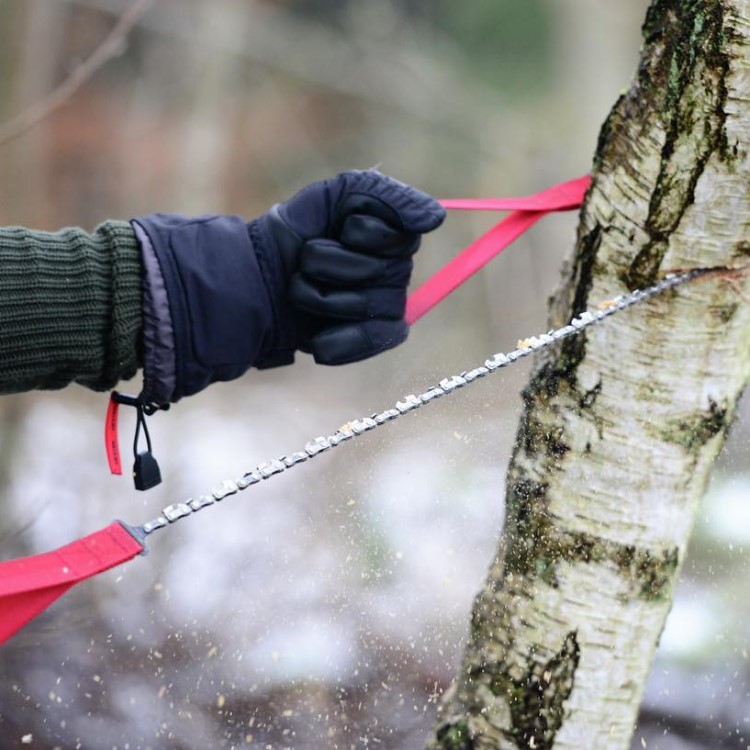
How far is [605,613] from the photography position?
1184mm

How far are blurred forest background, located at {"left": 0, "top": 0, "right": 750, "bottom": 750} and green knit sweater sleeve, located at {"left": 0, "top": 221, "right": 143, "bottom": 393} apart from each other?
17.4 inches

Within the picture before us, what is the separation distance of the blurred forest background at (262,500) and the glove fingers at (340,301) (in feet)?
0.81

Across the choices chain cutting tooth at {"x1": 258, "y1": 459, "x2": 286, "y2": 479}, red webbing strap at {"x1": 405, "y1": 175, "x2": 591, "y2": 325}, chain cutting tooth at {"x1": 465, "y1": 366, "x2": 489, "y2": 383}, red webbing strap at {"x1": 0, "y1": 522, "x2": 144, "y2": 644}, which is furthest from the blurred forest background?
red webbing strap at {"x1": 0, "y1": 522, "x2": 144, "y2": 644}

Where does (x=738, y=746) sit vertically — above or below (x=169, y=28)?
below

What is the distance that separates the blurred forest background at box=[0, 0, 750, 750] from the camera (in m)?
1.77

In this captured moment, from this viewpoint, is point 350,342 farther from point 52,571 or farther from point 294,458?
point 52,571

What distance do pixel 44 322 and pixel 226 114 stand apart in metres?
4.61

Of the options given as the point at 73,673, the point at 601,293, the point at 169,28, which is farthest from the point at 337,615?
the point at 169,28

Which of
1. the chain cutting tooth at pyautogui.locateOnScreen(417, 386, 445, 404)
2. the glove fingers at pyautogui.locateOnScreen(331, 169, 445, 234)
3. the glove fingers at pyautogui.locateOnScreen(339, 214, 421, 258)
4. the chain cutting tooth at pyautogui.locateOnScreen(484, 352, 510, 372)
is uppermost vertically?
the glove fingers at pyautogui.locateOnScreen(331, 169, 445, 234)

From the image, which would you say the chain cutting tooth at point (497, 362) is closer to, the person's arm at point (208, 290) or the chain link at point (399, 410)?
the chain link at point (399, 410)

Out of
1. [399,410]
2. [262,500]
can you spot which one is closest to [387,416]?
[399,410]

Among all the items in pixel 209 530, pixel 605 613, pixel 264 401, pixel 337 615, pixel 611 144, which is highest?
pixel 611 144

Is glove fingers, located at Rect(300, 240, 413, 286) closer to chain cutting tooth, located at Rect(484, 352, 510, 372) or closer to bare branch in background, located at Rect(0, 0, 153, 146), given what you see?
chain cutting tooth, located at Rect(484, 352, 510, 372)

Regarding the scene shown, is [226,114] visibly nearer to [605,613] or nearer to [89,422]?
[89,422]
